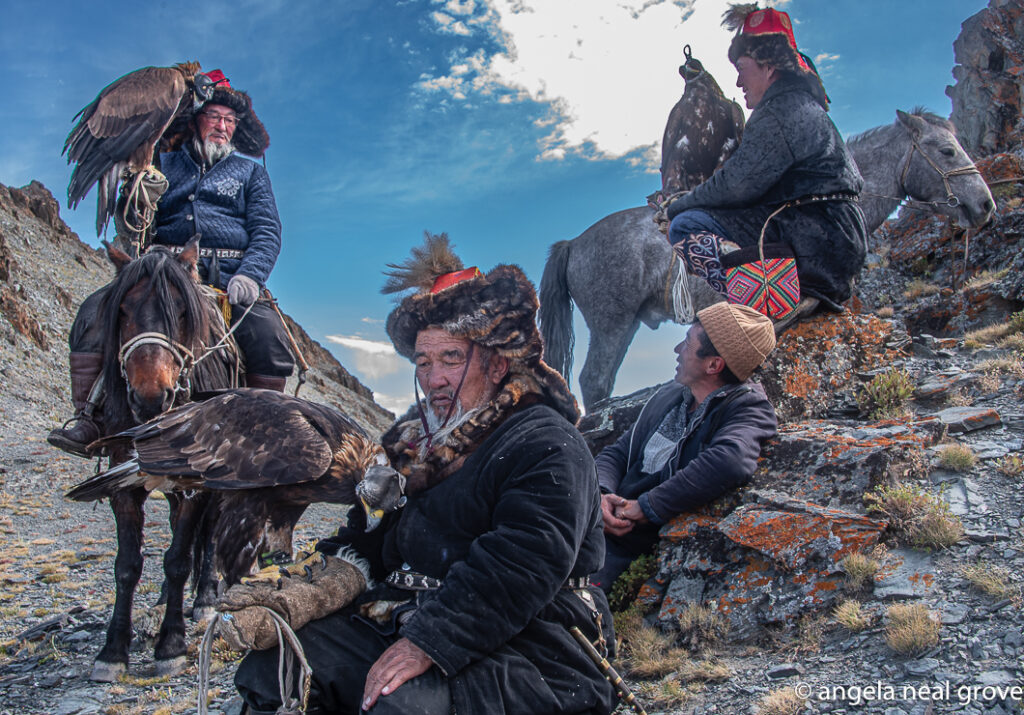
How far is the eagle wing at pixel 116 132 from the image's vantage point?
468 centimetres

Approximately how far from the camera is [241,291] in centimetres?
458

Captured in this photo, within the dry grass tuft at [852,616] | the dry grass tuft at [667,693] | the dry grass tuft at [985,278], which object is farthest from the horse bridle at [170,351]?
the dry grass tuft at [985,278]

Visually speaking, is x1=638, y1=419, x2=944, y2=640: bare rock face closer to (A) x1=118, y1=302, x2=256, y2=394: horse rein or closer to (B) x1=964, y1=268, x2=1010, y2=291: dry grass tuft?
(A) x1=118, y1=302, x2=256, y2=394: horse rein

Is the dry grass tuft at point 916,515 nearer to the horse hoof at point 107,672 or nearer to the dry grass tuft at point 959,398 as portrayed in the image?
the dry grass tuft at point 959,398

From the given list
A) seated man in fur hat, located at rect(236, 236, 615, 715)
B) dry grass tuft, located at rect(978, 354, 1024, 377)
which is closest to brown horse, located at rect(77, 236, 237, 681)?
seated man in fur hat, located at rect(236, 236, 615, 715)

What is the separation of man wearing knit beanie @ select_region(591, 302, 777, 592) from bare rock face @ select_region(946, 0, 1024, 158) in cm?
2446

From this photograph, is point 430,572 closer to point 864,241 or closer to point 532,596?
point 532,596

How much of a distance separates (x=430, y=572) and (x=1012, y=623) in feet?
6.41

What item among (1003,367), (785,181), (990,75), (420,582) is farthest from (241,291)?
(990,75)

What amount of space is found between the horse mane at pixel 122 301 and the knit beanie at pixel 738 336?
309 cm

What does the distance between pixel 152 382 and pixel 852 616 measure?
3.64 metres

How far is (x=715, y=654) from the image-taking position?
2.66 metres

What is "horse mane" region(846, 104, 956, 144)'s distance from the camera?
6.15 metres

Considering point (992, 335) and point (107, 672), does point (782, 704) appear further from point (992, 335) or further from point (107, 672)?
point (992, 335)
